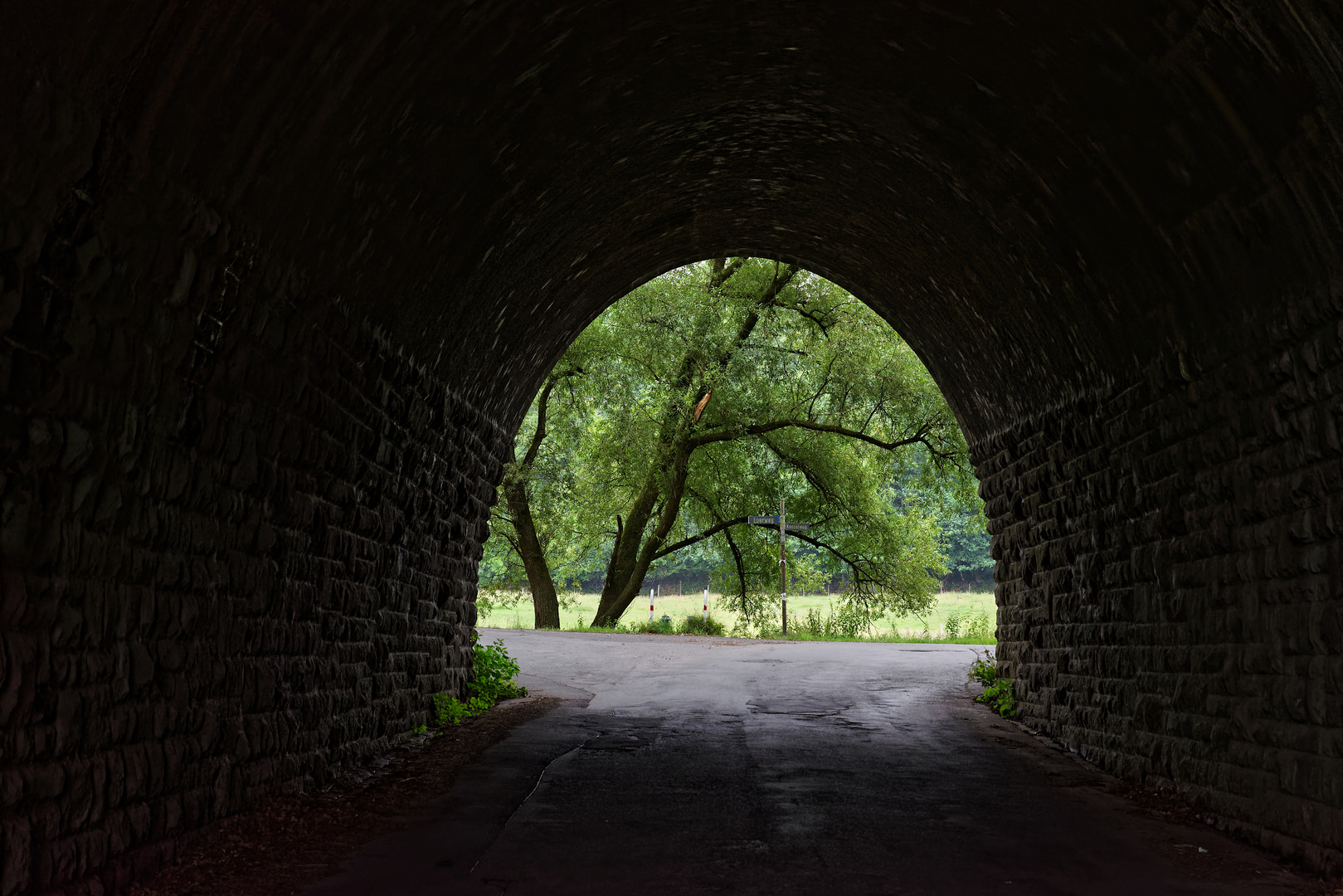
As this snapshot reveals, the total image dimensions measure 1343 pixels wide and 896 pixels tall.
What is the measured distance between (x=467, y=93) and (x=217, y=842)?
4198 mm

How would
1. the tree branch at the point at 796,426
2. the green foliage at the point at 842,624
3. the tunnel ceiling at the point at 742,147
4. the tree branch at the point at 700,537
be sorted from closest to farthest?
the tunnel ceiling at the point at 742,147, the tree branch at the point at 796,426, the tree branch at the point at 700,537, the green foliage at the point at 842,624

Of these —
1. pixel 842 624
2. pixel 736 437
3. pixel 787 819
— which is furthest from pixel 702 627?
pixel 787 819

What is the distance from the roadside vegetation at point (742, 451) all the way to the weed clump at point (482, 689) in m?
13.1

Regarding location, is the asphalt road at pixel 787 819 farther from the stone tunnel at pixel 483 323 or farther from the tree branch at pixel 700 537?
the tree branch at pixel 700 537

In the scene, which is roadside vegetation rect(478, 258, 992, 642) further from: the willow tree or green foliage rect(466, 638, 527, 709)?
green foliage rect(466, 638, 527, 709)

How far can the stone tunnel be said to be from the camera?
12.9ft

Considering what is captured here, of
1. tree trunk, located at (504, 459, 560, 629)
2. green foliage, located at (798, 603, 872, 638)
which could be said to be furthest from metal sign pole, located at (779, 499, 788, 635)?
tree trunk, located at (504, 459, 560, 629)

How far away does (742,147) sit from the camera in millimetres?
9789

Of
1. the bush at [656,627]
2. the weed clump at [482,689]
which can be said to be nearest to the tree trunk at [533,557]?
the bush at [656,627]

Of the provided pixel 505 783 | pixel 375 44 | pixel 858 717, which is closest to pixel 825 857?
pixel 505 783

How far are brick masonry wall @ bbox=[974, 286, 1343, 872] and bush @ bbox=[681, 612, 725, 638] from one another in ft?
62.9

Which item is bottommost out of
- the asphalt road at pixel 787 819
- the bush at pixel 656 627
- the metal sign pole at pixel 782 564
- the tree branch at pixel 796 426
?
the asphalt road at pixel 787 819

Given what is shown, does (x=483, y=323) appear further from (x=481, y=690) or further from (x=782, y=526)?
(x=782, y=526)

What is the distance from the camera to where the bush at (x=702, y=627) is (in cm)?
2839
